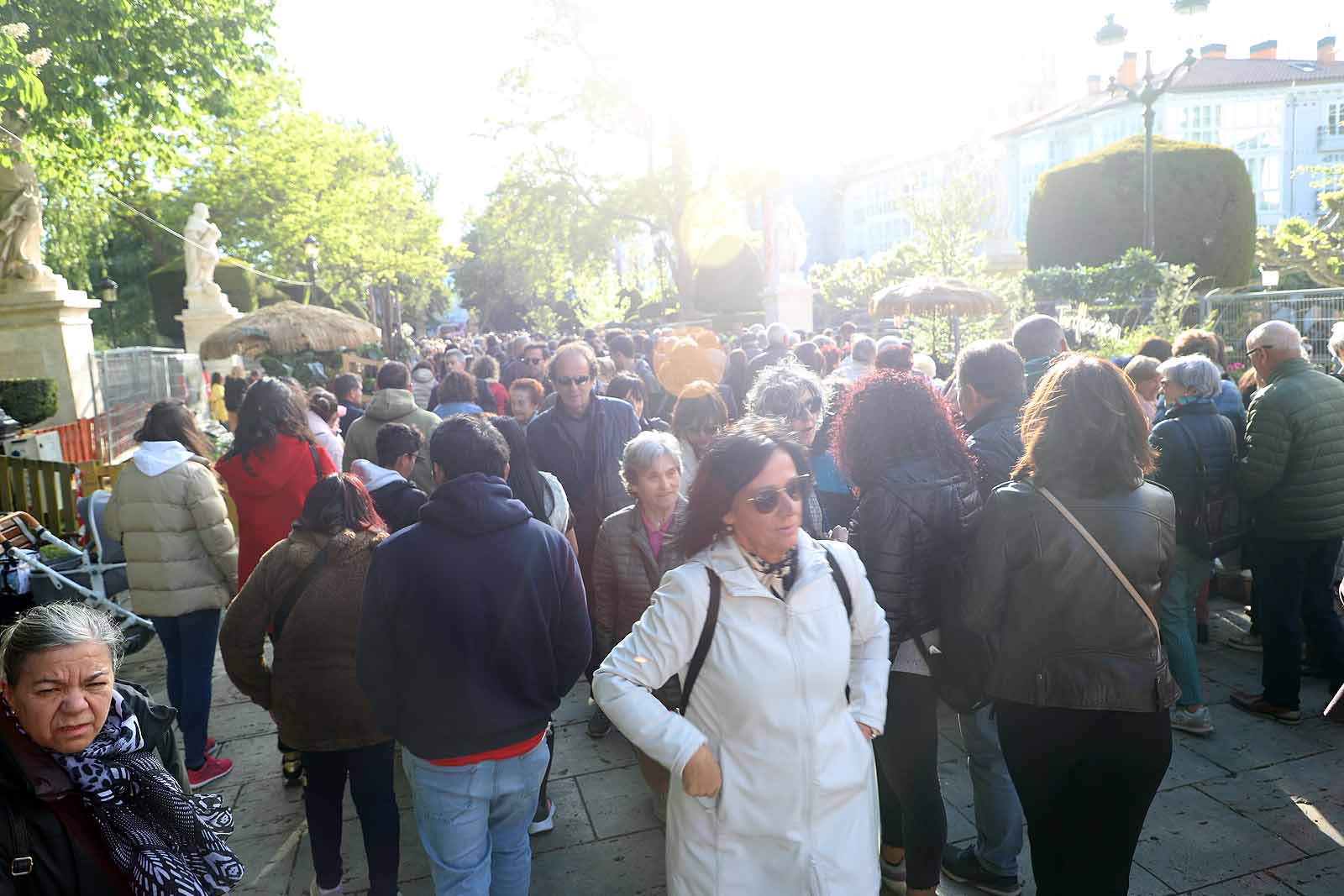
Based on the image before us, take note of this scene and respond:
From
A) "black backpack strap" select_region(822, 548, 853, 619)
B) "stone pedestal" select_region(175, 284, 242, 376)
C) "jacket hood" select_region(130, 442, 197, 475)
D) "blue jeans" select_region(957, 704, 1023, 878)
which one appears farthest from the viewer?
"stone pedestal" select_region(175, 284, 242, 376)

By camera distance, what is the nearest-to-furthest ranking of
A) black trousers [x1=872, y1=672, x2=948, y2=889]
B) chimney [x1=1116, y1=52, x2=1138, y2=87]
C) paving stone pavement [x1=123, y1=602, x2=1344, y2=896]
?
1. black trousers [x1=872, y1=672, x2=948, y2=889]
2. paving stone pavement [x1=123, y1=602, x2=1344, y2=896]
3. chimney [x1=1116, y1=52, x2=1138, y2=87]

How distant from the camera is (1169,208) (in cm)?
2044

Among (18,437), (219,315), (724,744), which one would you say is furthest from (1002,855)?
(219,315)

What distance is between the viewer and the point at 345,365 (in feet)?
77.6

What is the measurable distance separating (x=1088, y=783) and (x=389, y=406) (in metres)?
4.34

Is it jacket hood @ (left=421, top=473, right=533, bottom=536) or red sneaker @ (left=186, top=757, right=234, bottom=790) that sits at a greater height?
jacket hood @ (left=421, top=473, right=533, bottom=536)

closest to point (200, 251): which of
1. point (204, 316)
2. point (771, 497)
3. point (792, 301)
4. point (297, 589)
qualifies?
point (204, 316)

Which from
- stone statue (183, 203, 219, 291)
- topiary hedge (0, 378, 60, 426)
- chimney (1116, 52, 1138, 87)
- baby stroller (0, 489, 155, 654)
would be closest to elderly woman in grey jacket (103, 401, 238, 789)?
baby stroller (0, 489, 155, 654)

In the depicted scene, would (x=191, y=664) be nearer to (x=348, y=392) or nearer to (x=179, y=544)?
(x=179, y=544)

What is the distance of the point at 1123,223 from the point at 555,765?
65.1ft

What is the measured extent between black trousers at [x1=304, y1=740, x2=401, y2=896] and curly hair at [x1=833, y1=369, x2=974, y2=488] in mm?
1947

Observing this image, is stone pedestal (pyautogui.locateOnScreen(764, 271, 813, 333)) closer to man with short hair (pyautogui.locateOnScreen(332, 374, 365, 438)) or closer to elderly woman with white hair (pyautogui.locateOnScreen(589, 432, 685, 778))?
man with short hair (pyautogui.locateOnScreen(332, 374, 365, 438))

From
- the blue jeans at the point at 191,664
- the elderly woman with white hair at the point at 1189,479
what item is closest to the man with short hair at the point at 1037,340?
the elderly woman with white hair at the point at 1189,479

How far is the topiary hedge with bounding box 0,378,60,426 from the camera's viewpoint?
13156mm
